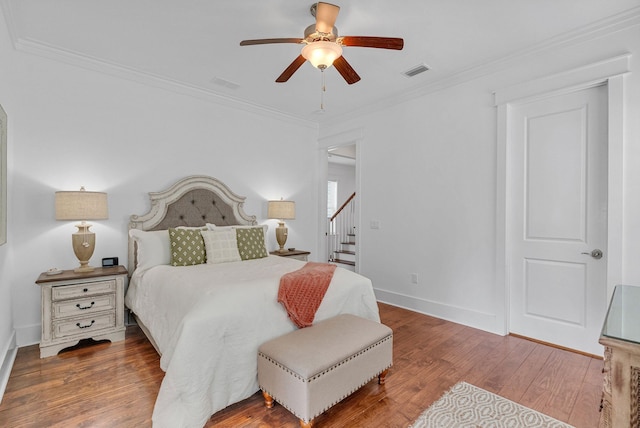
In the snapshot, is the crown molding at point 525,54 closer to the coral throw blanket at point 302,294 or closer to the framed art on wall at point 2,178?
the coral throw blanket at point 302,294

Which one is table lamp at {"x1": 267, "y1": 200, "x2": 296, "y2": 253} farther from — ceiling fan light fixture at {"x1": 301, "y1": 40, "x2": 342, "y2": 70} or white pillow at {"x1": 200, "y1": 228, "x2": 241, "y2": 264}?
ceiling fan light fixture at {"x1": 301, "y1": 40, "x2": 342, "y2": 70}

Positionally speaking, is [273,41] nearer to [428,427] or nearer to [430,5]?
[430,5]

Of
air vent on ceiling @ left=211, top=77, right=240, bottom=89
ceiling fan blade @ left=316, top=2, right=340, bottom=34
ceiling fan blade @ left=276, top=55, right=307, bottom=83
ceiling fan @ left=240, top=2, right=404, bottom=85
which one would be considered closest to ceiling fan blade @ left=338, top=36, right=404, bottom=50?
ceiling fan @ left=240, top=2, right=404, bottom=85

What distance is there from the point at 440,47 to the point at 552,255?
2.21 m

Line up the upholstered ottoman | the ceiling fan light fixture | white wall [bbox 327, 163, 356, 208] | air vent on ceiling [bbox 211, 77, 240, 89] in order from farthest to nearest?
1. white wall [bbox 327, 163, 356, 208]
2. air vent on ceiling [bbox 211, 77, 240, 89]
3. the ceiling fan light fixture
4. the upholstered ottoman

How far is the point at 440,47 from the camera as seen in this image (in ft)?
9.34

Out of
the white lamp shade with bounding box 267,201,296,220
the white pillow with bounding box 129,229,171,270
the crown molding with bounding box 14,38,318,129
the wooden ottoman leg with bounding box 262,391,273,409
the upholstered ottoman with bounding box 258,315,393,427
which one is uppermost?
the crown molding with bounding box 14,38,318,129

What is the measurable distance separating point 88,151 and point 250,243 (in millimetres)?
1901

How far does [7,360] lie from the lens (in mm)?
2340

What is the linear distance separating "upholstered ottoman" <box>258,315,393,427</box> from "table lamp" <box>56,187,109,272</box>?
2.12 m

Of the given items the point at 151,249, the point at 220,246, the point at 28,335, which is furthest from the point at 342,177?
the point at 28,335

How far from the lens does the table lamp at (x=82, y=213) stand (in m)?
2.72

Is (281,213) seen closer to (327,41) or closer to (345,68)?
(345,68)

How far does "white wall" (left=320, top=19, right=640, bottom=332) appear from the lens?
97.6 inches
